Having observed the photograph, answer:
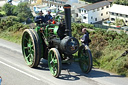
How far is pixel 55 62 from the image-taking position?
1073 centimetres

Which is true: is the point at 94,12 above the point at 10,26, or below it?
below

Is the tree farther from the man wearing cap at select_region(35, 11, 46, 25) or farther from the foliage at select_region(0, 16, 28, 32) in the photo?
the man wearing cap at select_region(35, 11, 46, 25)

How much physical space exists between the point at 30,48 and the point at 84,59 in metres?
2.68

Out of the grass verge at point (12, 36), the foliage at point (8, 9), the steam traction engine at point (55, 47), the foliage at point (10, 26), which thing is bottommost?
the foliage at point (8, 9)

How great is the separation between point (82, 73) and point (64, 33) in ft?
5.98

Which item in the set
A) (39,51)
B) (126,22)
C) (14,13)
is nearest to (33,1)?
(14,13)

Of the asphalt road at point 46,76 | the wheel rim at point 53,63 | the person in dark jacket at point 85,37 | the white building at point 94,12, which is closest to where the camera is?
the asphalt road at point 46,76

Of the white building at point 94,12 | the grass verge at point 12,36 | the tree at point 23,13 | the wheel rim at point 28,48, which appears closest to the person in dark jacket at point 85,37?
the wheel rim at point 28,48

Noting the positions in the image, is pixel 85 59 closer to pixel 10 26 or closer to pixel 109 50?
pixel 109 50

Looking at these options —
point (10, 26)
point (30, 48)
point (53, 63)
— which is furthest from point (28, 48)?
point (10, 26)

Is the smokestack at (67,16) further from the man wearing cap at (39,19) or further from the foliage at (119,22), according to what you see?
the foliage at (119,22)

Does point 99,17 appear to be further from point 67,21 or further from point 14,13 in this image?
point 67,21

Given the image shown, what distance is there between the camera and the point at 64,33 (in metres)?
11.2

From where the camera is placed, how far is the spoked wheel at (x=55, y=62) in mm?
10369
